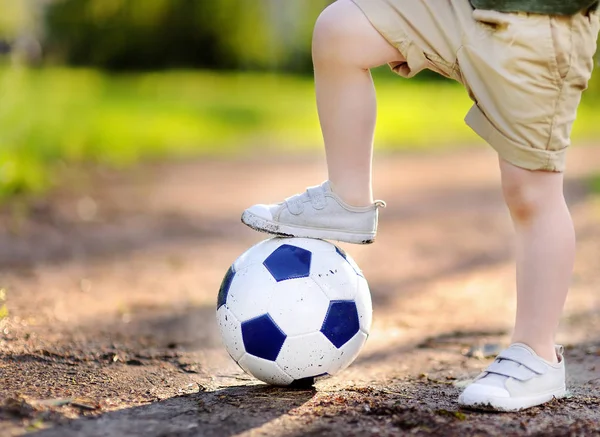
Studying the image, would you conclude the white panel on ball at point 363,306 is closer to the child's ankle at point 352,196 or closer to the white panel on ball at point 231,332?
the child's ankle at point 352,196

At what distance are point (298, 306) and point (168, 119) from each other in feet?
32.2

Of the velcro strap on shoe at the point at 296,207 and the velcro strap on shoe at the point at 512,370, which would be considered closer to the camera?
the velcro strap on shoe at the point at 512,370

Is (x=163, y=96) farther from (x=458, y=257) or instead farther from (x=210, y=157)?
(x=458, y=257)

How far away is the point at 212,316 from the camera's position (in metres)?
4.27

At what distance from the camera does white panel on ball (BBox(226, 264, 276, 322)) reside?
111 inches

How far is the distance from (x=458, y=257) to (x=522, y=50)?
332 cm

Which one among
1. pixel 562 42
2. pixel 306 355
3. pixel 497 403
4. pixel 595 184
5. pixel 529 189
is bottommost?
pixel 595 184

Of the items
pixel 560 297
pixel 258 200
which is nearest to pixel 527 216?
pixel 560 297

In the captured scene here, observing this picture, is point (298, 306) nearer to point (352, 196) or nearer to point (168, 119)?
point (352, 196)

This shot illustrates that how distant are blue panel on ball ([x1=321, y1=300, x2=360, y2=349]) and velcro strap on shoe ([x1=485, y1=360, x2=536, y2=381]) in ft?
1.54

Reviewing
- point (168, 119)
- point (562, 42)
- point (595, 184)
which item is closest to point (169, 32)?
point (168, 119)

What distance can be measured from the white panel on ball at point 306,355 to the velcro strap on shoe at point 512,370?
0.52 m

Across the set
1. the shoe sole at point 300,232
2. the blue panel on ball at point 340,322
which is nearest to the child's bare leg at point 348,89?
the shoe sole at point 300,232

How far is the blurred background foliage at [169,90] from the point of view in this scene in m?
9.16
